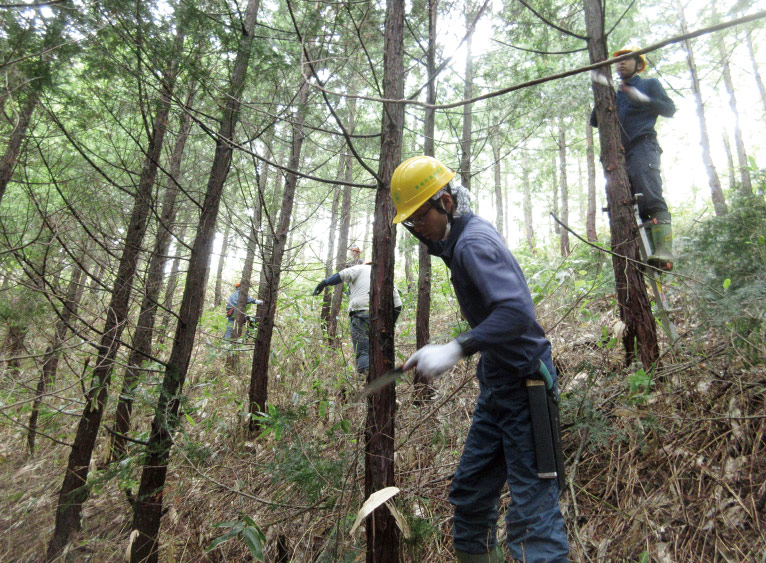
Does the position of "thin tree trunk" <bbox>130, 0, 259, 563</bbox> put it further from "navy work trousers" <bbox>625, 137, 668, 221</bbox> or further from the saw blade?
"navy work trousers" <bbox>625, 137, 668, 221</bbox>

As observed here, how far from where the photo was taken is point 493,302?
203 centimetres

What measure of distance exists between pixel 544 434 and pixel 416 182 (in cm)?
152

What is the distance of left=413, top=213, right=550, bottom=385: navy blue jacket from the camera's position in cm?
198

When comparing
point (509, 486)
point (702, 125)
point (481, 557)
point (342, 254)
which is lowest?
point (481, 557)

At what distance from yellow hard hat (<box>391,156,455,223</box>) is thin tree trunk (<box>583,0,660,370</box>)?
1.66 meters

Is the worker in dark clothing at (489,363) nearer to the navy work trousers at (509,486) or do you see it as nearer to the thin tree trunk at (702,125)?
the navy work trousers at (509,486)

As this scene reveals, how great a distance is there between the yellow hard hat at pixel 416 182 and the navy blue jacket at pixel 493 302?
25 cm

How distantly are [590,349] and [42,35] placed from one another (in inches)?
239

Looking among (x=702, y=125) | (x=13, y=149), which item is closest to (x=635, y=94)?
(x=13, y=149)

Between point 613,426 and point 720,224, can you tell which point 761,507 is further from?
point 720,224

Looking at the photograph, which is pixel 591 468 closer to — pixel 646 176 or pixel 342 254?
pixel 646 176

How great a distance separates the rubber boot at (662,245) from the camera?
11.8 ft

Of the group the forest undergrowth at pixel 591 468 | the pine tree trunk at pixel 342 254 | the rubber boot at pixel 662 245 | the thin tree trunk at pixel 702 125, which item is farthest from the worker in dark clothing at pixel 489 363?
the thin tree trunk at pixel 702 125

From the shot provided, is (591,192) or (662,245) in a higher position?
(591,192)
